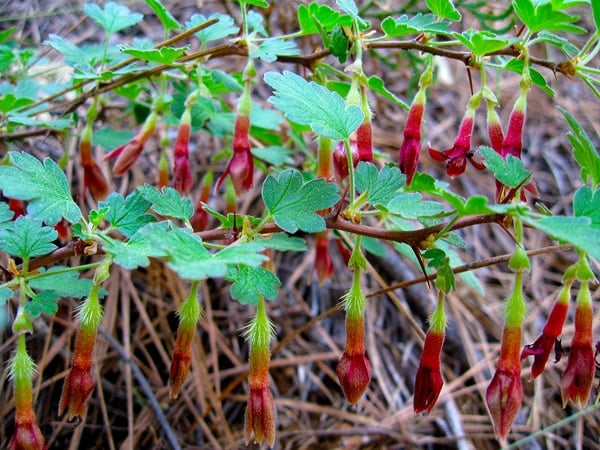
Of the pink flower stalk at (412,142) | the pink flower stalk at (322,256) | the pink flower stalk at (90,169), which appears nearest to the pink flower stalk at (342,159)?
the pink flower stalk at (412,142)

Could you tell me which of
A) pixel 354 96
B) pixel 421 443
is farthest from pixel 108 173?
pixel 421 443

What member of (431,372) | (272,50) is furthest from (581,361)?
(272,50)

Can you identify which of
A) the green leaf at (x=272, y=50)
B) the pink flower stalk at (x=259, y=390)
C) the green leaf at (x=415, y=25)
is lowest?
the pink flower stalk at (x=259, y=390)

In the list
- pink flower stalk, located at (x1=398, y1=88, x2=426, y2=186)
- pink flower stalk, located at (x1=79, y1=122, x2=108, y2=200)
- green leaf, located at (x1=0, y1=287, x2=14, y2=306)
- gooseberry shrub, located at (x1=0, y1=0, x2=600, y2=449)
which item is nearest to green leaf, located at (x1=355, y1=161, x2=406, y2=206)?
gooseberry shrub, located at (x1=0, y1=0, x2=600, y2=449)

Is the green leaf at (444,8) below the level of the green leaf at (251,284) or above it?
above

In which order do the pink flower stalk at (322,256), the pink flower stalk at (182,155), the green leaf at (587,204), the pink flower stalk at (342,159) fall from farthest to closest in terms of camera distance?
the pink flower stalk at (322,256)
the pink flower stalk at (182,155)
the pink flower stalk at (342,159)
the green leaf at (587,204)

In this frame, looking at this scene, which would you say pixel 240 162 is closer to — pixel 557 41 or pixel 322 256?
pixel 322 256

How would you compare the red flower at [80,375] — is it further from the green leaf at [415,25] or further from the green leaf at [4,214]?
the green leaf at [415,25]

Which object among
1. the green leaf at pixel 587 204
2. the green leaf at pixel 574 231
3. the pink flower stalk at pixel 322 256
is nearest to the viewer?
the green leaf at pixel 574 231
